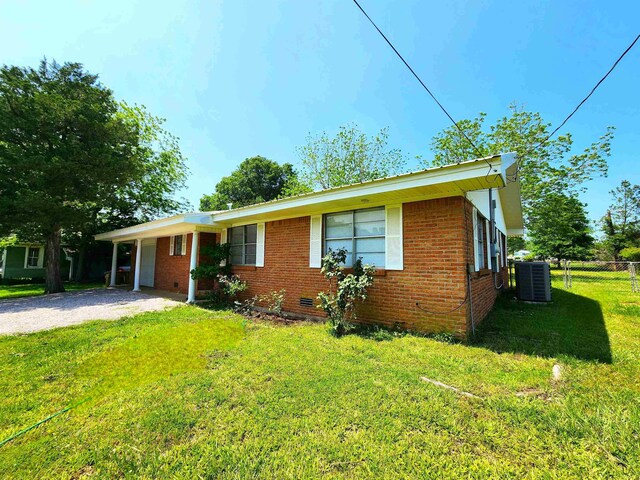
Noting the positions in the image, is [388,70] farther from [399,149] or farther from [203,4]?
[399,149]

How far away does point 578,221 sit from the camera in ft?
89.7

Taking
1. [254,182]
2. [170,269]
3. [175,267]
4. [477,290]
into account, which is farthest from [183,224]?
[254,182]

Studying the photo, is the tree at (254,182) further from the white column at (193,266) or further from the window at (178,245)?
the white column at (193,266)

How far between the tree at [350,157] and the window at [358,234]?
15.9 metres

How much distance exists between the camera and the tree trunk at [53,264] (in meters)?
12.5

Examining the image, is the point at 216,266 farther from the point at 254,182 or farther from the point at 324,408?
the point at 254,182

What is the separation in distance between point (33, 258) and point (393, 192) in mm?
26918

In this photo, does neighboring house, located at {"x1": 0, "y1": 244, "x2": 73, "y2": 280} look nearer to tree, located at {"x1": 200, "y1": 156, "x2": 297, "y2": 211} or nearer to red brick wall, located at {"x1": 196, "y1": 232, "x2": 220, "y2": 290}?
tree, located at {"x1": 200, "y1": 156, "x2": 297, "y2": 211}

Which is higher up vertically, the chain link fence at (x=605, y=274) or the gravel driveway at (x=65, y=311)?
the chain link fence at (x=605, y=274)

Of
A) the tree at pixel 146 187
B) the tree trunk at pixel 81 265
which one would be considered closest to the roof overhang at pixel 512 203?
the tree at pixel 146 187

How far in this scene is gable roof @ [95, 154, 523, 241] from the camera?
12.9 feet

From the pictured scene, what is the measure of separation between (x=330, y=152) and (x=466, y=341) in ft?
65.9

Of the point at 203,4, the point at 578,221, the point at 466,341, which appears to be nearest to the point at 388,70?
the point at 203,4

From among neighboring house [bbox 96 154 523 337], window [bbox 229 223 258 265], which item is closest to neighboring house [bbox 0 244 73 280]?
window [bbox 229 223 258 265]
